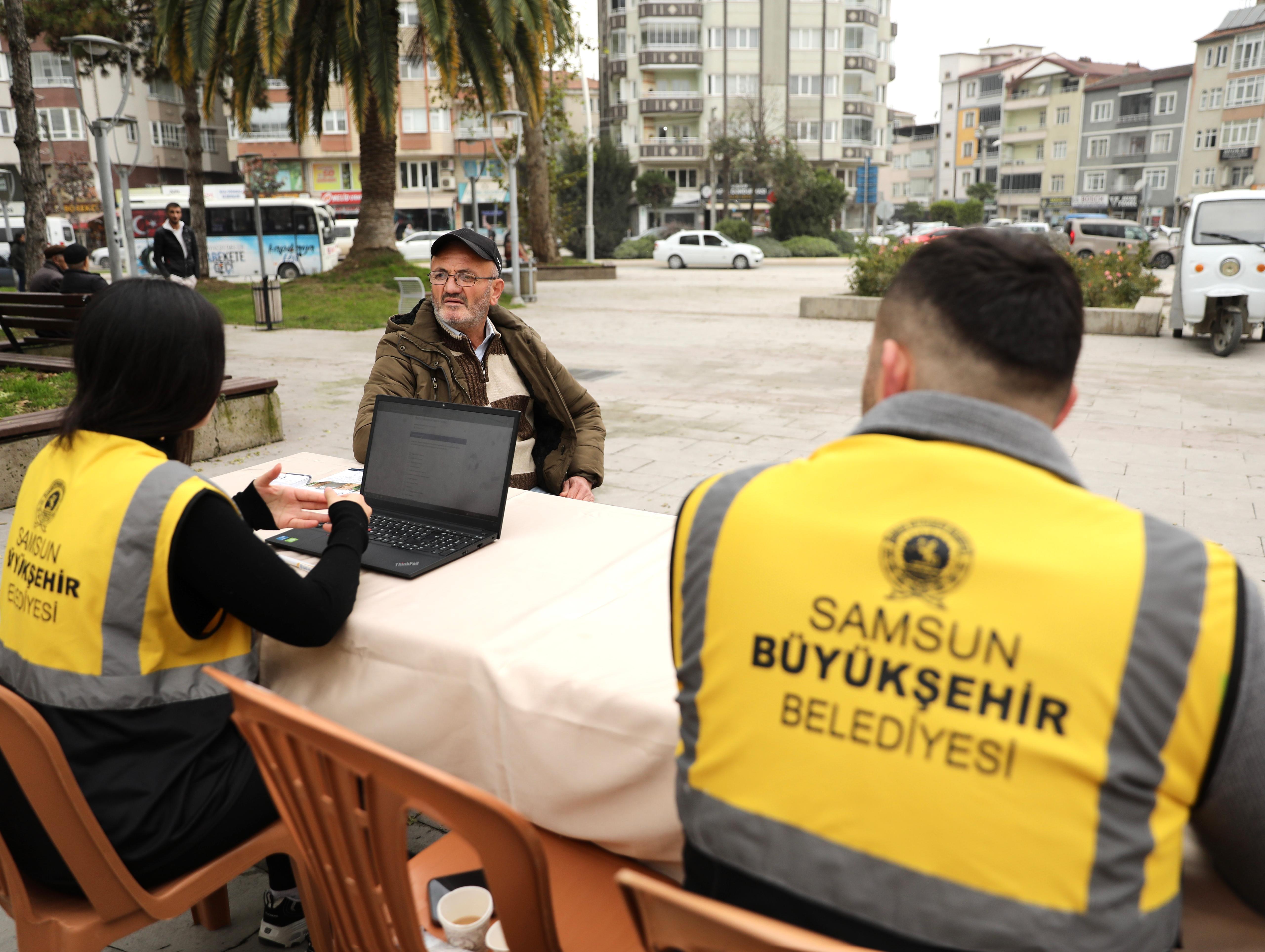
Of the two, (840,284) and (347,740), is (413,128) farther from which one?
(347,740)

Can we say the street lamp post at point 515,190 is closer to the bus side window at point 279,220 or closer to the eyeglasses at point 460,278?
the bus side window at point 279,220

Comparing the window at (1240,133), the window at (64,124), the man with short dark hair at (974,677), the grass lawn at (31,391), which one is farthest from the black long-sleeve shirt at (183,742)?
the window at (1240,133)

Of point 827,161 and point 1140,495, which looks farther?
point 827,161

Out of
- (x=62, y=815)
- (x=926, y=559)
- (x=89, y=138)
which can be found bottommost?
(x=62, y=815)

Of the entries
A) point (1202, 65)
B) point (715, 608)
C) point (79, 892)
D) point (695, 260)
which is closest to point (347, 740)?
point (715, 608)

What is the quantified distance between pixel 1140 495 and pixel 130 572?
21.0ft

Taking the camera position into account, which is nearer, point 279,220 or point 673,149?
point 279,220

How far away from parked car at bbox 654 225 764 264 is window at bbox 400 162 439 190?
26.9 meters

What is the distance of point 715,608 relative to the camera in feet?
4.27

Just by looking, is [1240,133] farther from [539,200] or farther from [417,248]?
[539,200]

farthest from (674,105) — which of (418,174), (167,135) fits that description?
(167,135)

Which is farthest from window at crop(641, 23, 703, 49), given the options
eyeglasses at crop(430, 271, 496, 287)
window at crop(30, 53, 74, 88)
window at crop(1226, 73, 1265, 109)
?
eyeglasses at crop(430, 271, 496, 287)

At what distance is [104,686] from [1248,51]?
81.6 meters

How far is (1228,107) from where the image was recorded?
2709 inches
